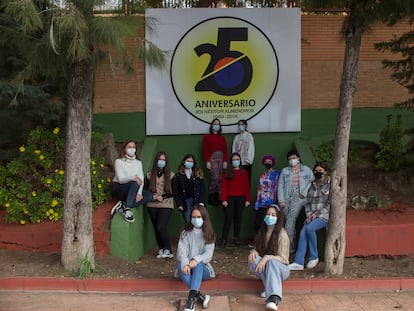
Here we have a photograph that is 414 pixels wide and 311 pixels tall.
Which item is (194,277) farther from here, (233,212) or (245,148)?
(245,148)

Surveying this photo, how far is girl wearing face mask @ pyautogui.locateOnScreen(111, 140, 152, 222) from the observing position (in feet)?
25.3

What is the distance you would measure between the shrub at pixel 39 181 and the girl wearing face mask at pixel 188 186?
3.65 ft

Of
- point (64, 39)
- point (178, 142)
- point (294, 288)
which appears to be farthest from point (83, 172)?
point (178, 142)

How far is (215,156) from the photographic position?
9.53 m

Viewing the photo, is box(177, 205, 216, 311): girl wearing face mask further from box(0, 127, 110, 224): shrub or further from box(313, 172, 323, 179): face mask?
box(0, 127, 110, 224): shrub

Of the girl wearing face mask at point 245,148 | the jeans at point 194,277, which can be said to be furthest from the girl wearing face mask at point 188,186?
the jeans at point 194,277

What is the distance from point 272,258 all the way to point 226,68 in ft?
17.9

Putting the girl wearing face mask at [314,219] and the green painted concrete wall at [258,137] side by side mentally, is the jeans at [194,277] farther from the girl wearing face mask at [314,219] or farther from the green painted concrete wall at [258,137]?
the green painted concrete wall at [258,137]

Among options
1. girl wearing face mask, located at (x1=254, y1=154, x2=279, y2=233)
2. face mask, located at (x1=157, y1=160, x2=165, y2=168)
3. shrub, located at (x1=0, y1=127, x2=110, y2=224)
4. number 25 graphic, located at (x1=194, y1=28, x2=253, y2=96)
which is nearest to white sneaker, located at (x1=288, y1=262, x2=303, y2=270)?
girl wearing face mask, located at (x1=254, y1=154, x2=279, y2=233)

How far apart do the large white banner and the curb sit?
4.52m

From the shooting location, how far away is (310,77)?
36.7 feet

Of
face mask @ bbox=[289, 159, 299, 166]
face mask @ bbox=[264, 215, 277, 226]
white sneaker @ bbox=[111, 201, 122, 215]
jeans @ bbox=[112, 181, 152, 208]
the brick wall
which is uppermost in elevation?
the brick wall

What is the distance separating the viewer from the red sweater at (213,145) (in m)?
9.72

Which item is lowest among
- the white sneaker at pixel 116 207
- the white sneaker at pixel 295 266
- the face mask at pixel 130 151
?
the white sneaker at pixel 295 266
